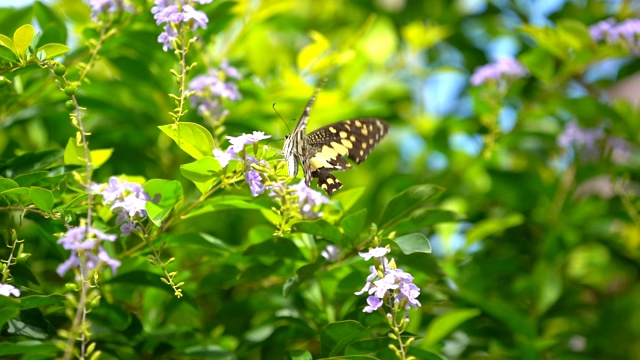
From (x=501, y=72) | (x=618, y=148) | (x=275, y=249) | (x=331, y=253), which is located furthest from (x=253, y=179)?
(x=618, y=148)

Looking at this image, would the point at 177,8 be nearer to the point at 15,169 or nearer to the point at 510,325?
the point at 15,169

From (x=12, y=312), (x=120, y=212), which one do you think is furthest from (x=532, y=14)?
(x=12, y=312)

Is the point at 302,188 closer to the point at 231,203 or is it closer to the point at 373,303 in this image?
the point at 231,203

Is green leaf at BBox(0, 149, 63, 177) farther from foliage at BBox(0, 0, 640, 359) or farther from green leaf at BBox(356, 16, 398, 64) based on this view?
green leaf at BBox(356, 16, 398, 64)

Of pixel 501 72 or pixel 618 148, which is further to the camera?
pixel 618 148

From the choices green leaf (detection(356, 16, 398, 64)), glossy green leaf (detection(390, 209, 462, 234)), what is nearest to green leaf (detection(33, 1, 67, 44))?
glossy green leaf (detection(390, 209, 462, 234))

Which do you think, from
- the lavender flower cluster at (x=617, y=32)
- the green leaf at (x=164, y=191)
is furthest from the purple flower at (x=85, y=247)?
the lavender flower cluster at (x=617, y=32)

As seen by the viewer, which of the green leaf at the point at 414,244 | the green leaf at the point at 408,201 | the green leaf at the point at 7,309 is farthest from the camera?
the green leaf at the point at 408,201

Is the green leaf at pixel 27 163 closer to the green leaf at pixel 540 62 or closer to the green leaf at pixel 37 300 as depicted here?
the green leaf at pixel 37 300
